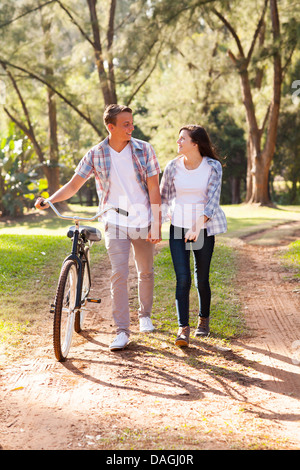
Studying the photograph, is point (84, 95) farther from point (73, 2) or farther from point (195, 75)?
point (195, 75)

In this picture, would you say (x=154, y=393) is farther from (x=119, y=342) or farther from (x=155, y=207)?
(x=155, y=207)

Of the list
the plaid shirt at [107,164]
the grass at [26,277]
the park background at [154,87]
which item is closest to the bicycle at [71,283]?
the plaid shirt at [107,164]

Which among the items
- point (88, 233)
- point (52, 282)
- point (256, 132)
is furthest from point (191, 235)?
point (256, 132)

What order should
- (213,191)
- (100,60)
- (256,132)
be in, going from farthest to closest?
1. (256,132)
2. (100,60)
3. (213,191)

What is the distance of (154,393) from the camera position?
418cm

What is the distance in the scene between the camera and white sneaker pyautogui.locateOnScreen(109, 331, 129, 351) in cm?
506

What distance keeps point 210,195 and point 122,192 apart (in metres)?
0.79

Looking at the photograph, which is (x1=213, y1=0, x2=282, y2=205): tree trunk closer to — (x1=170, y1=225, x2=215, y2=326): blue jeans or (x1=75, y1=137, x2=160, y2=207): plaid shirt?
(x1=170, y1=225, x2=215, y2=326): blue jeans

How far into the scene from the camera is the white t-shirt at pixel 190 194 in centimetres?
521

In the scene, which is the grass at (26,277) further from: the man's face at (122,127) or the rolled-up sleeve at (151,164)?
the man's face at (122,127)

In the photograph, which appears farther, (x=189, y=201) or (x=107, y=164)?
(x=189, y=201)

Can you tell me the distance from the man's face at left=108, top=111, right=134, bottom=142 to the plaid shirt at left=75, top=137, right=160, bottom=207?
113mm

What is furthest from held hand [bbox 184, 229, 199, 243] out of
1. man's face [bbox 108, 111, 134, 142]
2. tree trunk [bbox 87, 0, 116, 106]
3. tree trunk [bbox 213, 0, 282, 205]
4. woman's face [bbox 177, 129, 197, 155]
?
tree trunk [bbox 213, 0, 282, 205]

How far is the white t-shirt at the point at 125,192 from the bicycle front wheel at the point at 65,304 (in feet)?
1.95
